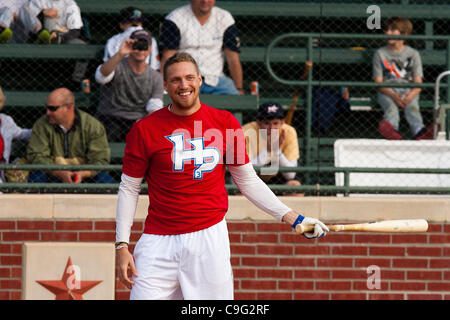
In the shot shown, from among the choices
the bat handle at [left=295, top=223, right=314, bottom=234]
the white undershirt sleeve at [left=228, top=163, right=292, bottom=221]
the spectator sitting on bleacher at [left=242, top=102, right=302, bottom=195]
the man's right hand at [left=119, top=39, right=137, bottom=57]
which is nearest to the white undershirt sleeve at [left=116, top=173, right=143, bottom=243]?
the white undershirt sleeve at [left=228, top=163, right=292, bottom=221]

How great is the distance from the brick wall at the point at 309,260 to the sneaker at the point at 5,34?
222 centimetres

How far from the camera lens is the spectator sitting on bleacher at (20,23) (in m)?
7.94

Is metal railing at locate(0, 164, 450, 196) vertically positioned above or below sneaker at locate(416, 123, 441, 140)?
below

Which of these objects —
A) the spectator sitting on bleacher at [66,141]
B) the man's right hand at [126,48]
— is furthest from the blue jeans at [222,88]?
the spectator sitting on bleacher at [66,141]

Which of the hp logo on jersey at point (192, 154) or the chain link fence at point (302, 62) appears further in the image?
the chain link fence at point (302, 62)

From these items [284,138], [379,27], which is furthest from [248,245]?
[379,27]

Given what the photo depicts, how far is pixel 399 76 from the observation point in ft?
25.7

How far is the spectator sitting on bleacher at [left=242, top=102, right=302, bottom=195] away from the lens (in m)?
7.04

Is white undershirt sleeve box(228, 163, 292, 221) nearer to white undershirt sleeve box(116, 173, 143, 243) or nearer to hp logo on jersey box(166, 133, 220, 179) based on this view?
hp logo on jersey box(166, 133, 220, 179)

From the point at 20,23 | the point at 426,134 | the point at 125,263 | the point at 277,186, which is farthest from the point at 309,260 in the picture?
the point at 20,23

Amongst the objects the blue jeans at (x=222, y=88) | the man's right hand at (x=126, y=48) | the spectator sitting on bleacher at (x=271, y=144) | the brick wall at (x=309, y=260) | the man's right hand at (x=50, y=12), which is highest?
the man's right hand at (x=50, y=12)

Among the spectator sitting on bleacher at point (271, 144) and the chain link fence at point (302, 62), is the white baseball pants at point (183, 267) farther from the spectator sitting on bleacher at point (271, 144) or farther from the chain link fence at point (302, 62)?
the chain link fence at point (302, 62)

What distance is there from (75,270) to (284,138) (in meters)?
2.32

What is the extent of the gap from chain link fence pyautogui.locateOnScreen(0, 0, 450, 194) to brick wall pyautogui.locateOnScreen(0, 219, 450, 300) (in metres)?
0.66
